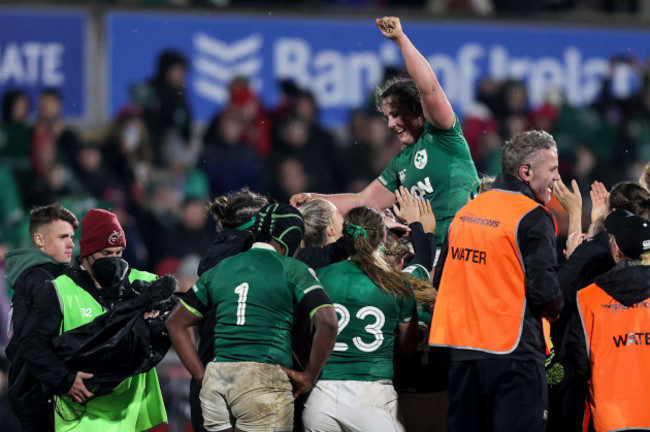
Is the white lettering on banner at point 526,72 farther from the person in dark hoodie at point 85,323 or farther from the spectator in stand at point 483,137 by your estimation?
the person in dark hoodie at point 85,323

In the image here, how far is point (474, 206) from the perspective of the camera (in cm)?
498

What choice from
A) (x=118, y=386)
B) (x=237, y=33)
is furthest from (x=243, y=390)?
(x=237, y=33)

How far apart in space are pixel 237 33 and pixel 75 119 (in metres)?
2.00

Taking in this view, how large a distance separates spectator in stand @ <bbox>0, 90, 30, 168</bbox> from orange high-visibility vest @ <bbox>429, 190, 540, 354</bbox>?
6981 mm

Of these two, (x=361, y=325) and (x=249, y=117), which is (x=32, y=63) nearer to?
(x=249, y=117)

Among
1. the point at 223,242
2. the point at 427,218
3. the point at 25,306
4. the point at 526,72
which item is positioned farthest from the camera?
the point at 526,72

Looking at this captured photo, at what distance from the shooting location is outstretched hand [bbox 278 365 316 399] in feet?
16.1

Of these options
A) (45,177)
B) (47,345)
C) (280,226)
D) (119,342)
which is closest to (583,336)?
(280,226)

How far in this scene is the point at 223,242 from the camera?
552 cm

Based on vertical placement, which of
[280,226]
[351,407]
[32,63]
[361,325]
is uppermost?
[32,63]

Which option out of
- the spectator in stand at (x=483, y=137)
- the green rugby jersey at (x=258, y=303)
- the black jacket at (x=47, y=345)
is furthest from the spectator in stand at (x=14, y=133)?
the green rugby jersey at (x=258, y=303)

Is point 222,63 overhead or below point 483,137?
overhead

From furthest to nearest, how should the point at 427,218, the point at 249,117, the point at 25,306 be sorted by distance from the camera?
the point at 249,117 < the point at 427,218 < the point at 25,306

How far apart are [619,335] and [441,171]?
1.38 metres
